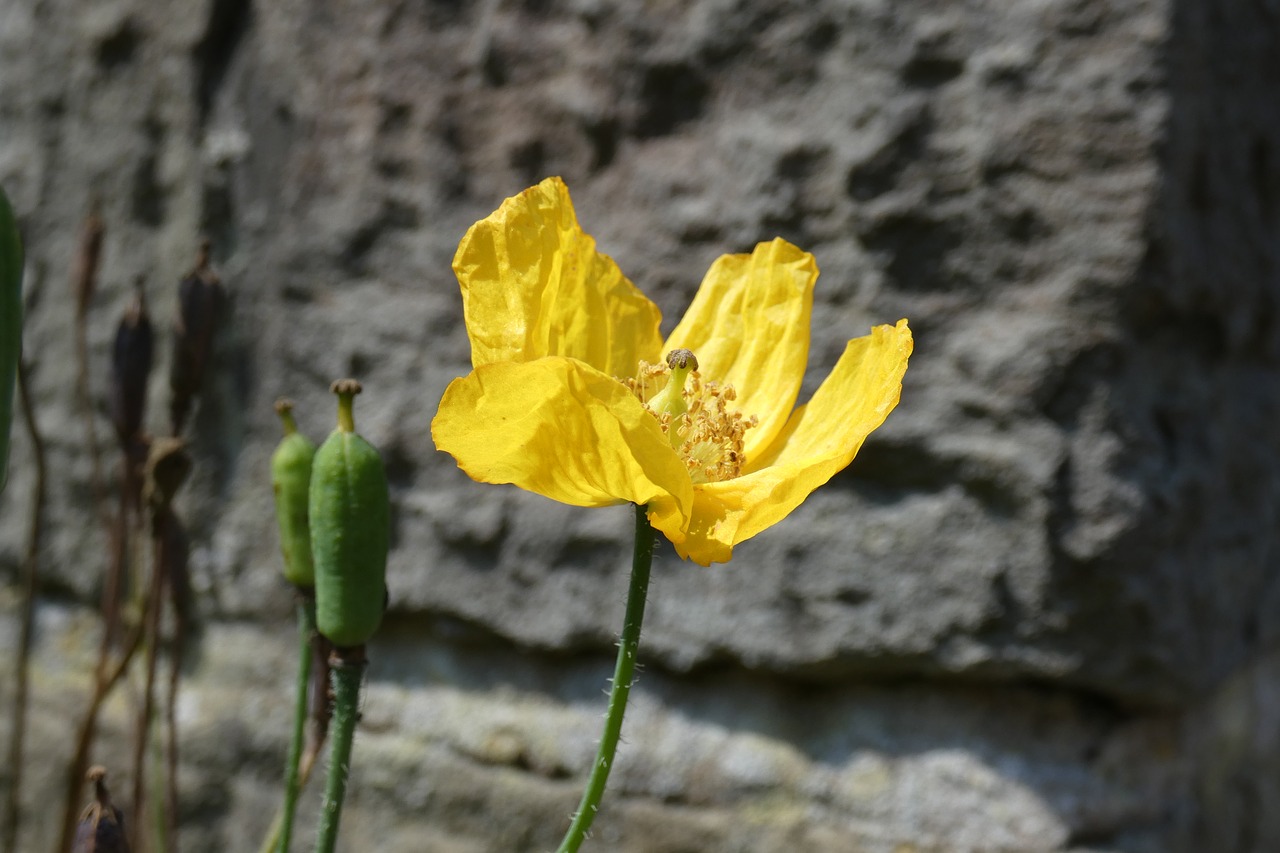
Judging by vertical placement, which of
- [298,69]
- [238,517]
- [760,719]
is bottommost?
[760,719]

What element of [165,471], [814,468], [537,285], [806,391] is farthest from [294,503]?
[806,391]

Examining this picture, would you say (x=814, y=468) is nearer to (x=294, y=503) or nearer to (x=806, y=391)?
(x=294, y=503)

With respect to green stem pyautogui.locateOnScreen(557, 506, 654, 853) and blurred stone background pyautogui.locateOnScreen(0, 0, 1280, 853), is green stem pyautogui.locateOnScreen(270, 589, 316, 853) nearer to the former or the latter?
green stem pyautogui.locateOnScreen(557, 506, 654, 853)

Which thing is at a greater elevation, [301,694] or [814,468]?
[814,468]

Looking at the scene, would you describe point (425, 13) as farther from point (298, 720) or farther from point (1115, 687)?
point (1115, 687)

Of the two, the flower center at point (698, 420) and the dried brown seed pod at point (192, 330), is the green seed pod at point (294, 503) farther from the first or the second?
the flower center at point (698, 420)

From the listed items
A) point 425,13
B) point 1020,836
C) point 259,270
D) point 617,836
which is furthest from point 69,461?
point 1020,836

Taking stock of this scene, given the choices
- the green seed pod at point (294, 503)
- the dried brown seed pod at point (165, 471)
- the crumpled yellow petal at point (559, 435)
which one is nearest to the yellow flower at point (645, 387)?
the crumpled yellow petal at point (559, 435)
